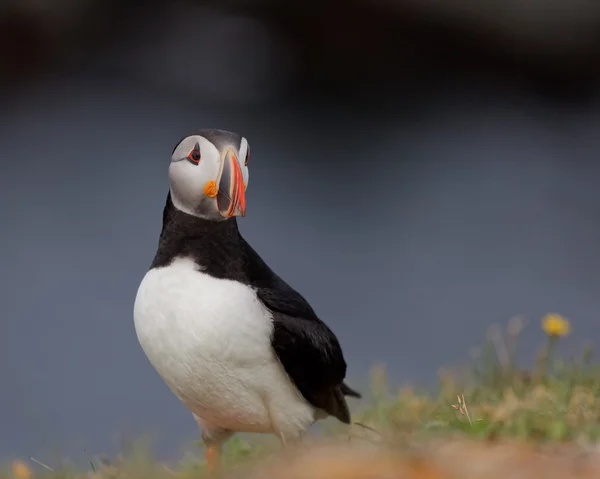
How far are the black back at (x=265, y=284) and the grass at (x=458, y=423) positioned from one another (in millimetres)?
246

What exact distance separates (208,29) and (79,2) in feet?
6.67

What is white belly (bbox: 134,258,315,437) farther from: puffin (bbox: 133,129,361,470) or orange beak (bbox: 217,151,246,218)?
orange beak (bbox: 217,151,246,218)

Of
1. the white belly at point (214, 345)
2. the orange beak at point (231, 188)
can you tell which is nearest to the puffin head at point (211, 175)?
the orange beak at point (231, 188)

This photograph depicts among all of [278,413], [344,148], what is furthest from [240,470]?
[344,148]

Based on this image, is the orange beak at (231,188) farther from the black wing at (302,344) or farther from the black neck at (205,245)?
the black wing at (302,344)

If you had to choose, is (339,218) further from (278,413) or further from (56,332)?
(278,413)

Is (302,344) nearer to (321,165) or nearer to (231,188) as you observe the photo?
(231,188)

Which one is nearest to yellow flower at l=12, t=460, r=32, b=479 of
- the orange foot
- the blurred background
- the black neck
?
the orange foot

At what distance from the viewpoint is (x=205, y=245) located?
150 inches

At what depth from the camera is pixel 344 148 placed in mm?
13211

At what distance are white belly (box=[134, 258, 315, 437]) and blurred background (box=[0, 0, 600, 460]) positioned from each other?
3094 mm

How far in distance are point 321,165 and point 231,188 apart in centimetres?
917

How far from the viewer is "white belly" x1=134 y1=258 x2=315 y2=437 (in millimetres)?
3617

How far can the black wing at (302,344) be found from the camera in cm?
378
